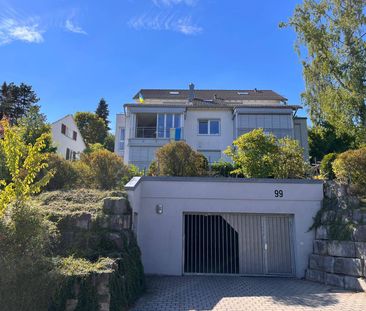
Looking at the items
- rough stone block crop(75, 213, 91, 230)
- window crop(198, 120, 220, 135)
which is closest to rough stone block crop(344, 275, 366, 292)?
rough stone block crop(75, 213, 91, 230)

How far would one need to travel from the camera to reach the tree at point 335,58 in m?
14.6

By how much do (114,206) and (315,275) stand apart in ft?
21.1

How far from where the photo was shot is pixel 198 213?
1181 centimetres

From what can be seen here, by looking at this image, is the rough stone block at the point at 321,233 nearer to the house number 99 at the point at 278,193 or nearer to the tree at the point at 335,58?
the house number 99 at the point at 278,193

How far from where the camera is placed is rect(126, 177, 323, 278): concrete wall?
37.3ft

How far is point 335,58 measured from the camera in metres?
15.3

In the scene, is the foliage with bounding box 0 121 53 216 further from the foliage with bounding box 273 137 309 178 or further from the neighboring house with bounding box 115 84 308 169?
the neighboring house with bounding box 115 84 308 169

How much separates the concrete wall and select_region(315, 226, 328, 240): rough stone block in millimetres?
297

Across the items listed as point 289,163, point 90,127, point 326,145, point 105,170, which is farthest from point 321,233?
point 90,127

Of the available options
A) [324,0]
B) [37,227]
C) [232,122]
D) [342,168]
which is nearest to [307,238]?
[342,168]

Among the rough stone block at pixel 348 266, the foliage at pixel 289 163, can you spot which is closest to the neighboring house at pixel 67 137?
the foliage at pixel 289 163

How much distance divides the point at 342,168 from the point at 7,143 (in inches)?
380

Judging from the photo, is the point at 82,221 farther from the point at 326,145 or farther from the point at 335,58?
the point at 326,145

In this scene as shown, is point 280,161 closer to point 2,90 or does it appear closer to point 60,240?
point 60,240
